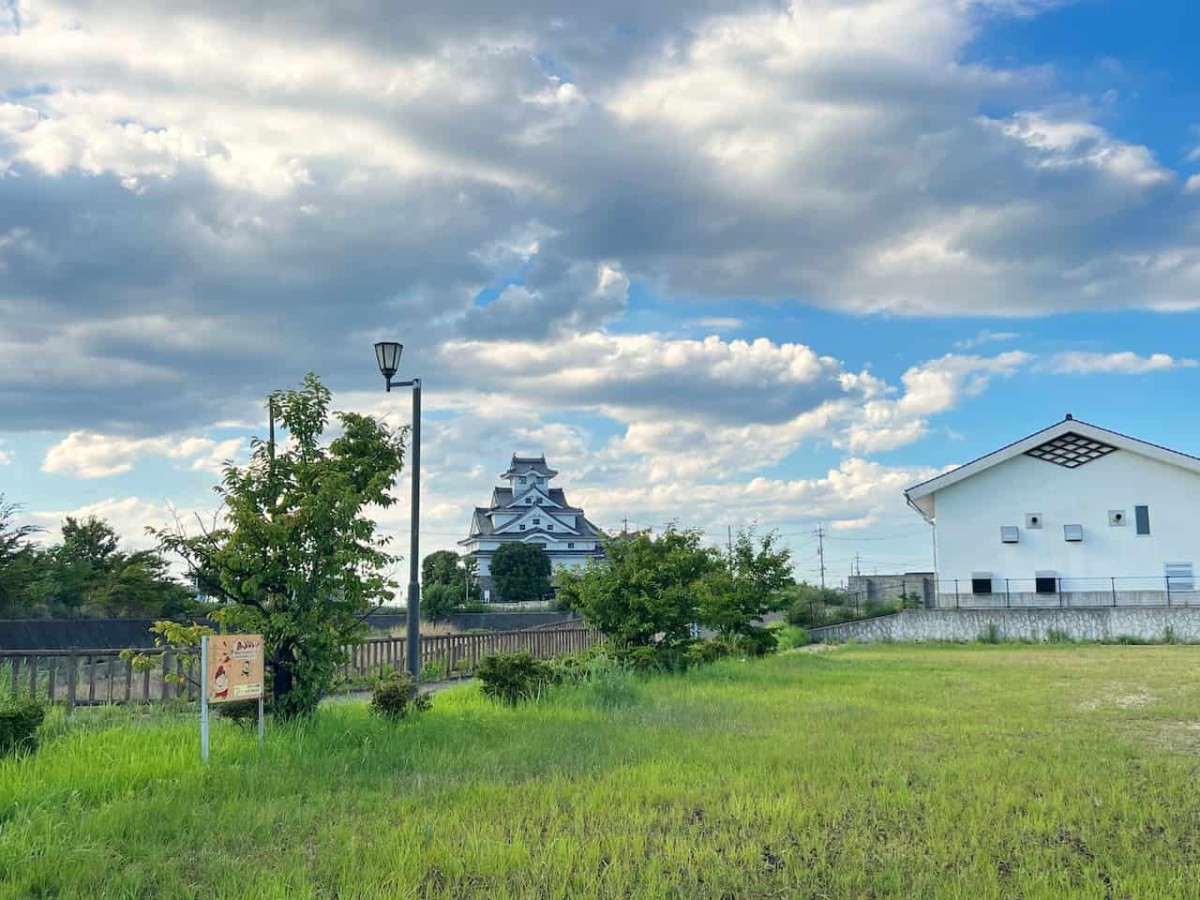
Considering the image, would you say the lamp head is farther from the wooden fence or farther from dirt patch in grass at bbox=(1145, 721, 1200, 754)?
dirt patch in grass at bbox=(1145, 721, 1200, 754)

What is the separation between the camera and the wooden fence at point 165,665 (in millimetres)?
12711

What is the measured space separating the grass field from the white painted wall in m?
27.9

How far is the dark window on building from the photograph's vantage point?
37.5 meters

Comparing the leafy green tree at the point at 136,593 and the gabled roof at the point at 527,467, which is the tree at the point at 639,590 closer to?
the leafy green tree at the point at 136,593

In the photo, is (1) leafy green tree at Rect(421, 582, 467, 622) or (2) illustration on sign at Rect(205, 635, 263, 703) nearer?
(2) illustration on sign at Rect(205, 635, 263, 703)

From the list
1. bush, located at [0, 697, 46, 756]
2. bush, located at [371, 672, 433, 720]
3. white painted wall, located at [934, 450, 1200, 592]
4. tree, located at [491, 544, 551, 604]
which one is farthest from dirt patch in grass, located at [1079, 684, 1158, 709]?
tree, located at [491, 544, 551, 604]

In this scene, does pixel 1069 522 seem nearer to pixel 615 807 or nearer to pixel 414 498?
pixel 414 498

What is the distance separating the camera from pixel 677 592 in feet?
58.4

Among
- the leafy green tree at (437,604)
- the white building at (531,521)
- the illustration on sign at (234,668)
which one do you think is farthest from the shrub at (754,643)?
the white building at (531,521)

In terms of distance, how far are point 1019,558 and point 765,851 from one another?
35.8 metres

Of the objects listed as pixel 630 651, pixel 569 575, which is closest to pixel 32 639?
pixel 569 575

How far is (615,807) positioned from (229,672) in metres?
3.69

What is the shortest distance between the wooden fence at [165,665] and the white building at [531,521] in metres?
53.6

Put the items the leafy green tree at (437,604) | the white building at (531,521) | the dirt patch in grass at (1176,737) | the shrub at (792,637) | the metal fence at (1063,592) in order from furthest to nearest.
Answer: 1. the white building at (531,521)
2. the leafy green tree at (437,604)
3. the metal fence at (1063,592)
4. the shrub at (792,637)
5. the dirt patch in grass at (1176,737)
